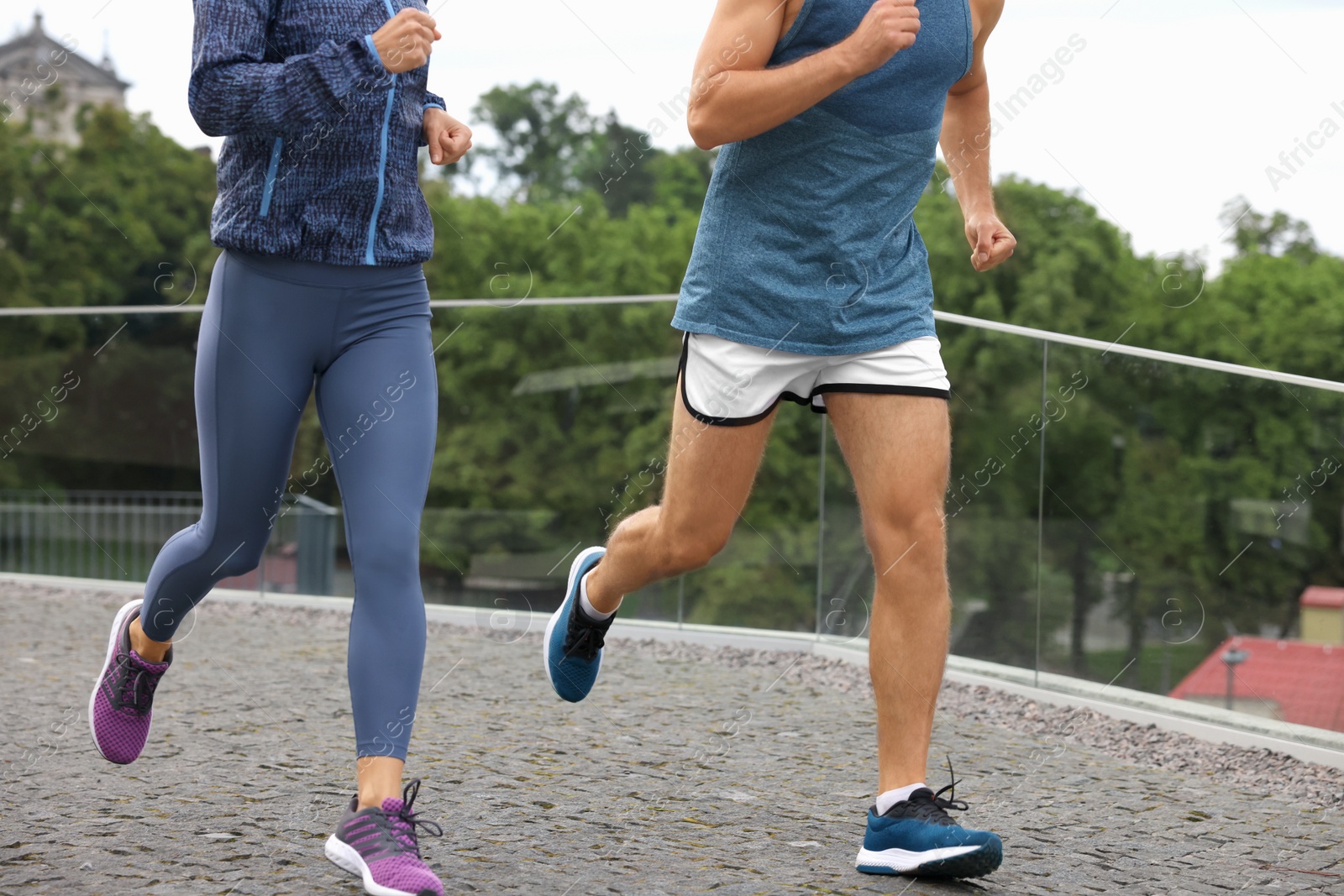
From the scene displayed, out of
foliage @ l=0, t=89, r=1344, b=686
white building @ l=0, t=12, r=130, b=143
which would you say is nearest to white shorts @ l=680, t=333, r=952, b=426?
foliage @ l=0, t=89, r=1344, b=686

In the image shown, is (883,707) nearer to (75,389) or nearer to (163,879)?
(163,879)

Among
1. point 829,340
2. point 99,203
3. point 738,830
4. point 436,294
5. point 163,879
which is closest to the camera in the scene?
point 163,879

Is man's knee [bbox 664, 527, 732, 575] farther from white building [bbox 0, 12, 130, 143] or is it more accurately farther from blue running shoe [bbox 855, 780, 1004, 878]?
white building [bbox 0, 12, 130, 143]

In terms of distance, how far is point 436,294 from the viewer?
38.0m

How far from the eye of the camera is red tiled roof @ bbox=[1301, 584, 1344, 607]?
5.02 metres

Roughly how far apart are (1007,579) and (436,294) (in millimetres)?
33334

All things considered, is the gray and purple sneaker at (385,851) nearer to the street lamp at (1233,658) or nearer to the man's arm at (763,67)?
the man's arm at (763,67)

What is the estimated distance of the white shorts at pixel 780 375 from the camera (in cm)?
288

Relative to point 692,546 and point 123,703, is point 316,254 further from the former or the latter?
point 123,703

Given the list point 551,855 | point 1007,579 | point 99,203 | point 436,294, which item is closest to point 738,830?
point 551,855

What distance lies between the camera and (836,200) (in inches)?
111

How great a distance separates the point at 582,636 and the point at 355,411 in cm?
102

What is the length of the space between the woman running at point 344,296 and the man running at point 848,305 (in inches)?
21.3

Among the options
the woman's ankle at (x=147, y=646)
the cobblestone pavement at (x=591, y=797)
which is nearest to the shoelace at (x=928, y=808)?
the cobblestone pavement at (x=591, y=797)
